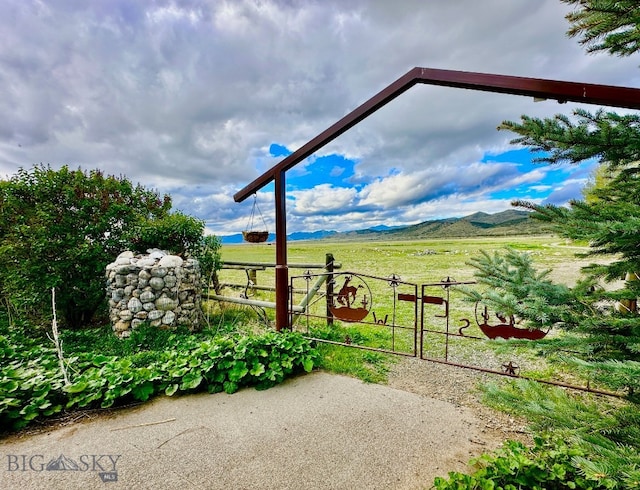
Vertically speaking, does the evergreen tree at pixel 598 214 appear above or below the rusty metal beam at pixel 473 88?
below

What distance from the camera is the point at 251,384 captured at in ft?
11.2

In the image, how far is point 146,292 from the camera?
523cm

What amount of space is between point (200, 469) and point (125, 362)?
1.82 m

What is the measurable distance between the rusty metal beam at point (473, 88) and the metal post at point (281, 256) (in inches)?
8.9

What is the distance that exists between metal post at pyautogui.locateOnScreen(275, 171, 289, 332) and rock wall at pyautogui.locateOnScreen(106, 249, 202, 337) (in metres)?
2.19

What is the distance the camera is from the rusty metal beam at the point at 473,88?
2238mm

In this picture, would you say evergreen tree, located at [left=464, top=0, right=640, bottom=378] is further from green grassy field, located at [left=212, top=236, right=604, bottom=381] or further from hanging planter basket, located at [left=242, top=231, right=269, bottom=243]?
hanging planter basket, located at [left=242, top=231, right=269, bottom=243]

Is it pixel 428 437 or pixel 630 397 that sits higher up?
pixel 630 397

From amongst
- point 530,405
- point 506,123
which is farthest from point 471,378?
point 506,123

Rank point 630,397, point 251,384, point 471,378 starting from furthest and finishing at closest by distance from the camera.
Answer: point 471,378
point 251,384
point 630,397

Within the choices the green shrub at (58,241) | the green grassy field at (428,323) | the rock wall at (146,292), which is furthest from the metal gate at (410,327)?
the green shrub at (58,241)

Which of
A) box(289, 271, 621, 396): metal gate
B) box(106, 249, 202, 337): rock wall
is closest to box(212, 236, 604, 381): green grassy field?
box(289, 271, 621, 396): metal gate

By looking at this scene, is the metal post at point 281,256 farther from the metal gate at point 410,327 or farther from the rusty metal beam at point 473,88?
the rusty metal beam at point 473,88

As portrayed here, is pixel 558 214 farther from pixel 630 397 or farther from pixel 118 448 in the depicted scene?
pixel 118 448
